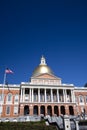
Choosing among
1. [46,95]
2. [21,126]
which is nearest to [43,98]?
[46,95]

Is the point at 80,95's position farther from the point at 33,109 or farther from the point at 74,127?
the point at 74,127

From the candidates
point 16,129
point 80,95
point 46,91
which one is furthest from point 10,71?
point 80,95

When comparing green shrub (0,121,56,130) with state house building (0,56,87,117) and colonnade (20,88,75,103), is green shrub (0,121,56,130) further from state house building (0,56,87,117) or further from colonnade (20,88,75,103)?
colonnade (20,88,75,103)

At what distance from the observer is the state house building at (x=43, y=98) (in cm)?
5388

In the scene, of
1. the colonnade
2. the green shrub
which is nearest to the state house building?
the colonnade

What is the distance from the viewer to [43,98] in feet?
188

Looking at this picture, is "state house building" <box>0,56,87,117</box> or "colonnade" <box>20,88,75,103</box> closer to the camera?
A: "state house building" <box>0,56,87,117</box>

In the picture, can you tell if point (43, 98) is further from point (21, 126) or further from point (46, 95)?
point (21, 126)

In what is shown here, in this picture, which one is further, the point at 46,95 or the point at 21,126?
the point at 46,95

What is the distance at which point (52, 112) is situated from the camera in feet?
→ 177

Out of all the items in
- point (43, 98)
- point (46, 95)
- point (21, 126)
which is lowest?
point (21, 126)

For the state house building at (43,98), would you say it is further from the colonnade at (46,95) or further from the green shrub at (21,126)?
the green shrub at (21,126)

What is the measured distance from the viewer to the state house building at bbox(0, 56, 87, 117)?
53875 millimetres

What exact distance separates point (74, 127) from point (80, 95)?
34.7 metres
